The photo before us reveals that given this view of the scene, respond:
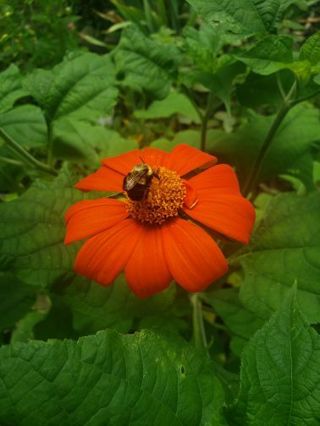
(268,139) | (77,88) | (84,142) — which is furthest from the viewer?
(84,142)

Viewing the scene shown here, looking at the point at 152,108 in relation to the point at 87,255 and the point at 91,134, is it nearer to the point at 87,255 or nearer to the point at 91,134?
the point at 91,134

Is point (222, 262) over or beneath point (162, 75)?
beneath

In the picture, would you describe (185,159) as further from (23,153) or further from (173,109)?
(173,109)

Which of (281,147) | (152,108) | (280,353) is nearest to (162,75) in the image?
(281,147)

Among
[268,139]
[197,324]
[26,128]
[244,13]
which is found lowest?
[197,324]

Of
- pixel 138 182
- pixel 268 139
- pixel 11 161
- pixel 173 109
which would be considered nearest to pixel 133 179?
pixel 138 182

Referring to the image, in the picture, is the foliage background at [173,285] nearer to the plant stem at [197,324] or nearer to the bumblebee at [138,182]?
the plant stem at [197,324]

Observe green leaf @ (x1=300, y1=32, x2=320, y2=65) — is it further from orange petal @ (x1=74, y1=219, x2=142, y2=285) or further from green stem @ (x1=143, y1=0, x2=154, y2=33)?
green stem @ (x1=143, y1=0, x2=154, y2=33)
